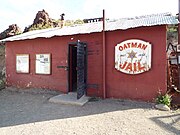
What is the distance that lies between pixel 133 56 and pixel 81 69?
2198mm

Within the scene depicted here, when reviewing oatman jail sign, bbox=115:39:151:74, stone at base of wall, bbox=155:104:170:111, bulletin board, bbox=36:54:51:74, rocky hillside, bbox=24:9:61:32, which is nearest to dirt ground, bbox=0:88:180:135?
stone at base of wall, bbox=155:104:170:111

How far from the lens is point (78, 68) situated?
744 cm

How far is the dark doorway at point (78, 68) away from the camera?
747 cm

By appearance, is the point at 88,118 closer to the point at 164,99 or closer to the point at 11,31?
the point at 164,99

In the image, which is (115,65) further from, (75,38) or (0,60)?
(0,60)

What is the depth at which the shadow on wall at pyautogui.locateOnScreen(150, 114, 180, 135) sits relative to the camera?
4.79 meters

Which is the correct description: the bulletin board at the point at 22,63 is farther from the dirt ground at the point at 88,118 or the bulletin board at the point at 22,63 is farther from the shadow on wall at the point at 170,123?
the shadow on wall at the point at 170,123

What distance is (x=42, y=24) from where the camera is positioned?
62.0 feet

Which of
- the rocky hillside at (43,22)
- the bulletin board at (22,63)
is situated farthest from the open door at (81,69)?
the rocky hillside at (43,22)

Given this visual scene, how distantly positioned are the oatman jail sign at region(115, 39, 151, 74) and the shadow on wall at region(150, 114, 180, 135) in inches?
79.6

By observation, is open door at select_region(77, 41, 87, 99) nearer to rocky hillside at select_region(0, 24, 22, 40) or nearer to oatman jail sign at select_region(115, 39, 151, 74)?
oatman jail sign at select_region(115, 39, 151, 74)

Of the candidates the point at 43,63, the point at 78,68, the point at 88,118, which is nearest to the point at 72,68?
the point at 43,63

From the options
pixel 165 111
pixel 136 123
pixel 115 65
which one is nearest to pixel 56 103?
pixel 115 65

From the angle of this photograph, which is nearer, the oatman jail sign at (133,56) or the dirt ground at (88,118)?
the dirt ground at (88,118)
